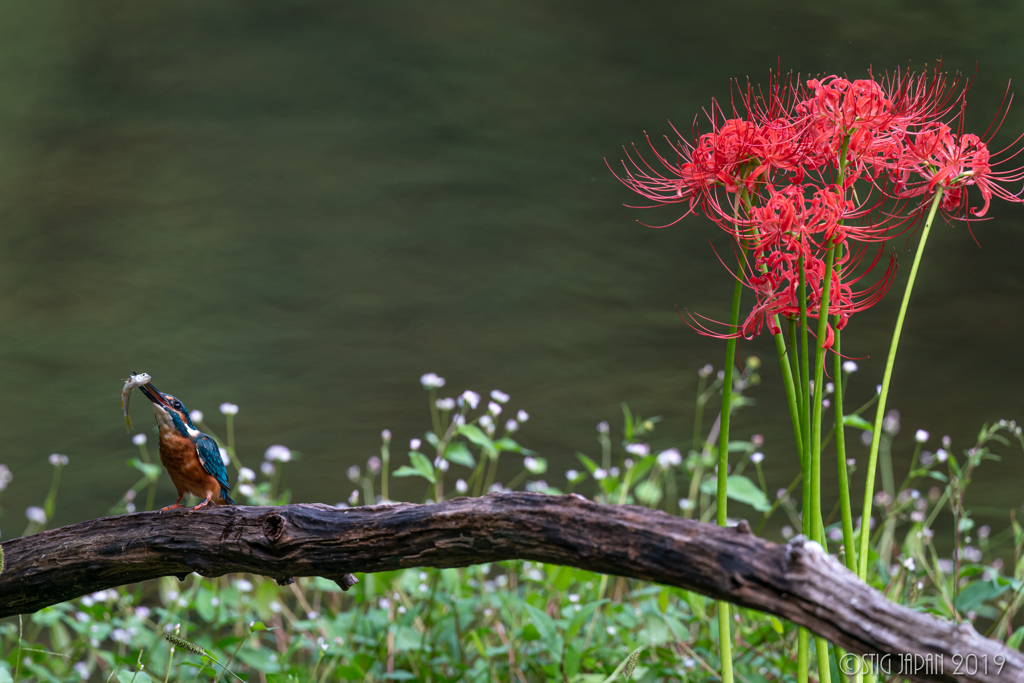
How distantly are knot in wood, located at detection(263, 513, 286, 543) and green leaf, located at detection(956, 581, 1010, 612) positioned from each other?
3.46 ft

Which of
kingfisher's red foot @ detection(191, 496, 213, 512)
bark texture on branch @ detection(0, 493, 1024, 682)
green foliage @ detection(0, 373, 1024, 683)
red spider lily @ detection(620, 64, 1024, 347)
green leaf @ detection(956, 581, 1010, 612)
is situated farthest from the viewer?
green foliage @ detection(0, 373, 1024, 683)

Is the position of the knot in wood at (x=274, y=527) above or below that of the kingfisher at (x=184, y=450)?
below

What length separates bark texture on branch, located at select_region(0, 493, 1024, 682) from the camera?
0.69 metres

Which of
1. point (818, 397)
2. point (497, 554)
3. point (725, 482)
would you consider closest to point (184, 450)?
point (497, 554)

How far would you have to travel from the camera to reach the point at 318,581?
1.76 meters

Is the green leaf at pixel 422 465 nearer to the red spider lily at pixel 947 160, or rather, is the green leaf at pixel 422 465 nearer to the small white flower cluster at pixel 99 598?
the small white flower cluster at pixel 99 598

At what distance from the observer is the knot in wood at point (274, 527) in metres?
0.94

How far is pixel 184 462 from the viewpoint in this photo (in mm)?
1082

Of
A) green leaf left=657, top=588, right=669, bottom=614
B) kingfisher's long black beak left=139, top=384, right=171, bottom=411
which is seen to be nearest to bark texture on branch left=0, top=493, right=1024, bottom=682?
kingfisher's long black beak left=139, top=384, right=171, bottom=411

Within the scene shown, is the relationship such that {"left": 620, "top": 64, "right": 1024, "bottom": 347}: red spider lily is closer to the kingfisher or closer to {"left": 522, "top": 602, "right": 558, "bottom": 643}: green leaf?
{"left": 522, "top": 602, "right": 558, "bottom": 643}: green leaf

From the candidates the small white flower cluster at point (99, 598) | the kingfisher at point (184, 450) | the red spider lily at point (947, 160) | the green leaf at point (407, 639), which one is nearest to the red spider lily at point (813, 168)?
the red spider lily at point (947, 160)

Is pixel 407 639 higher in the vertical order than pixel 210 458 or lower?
lower

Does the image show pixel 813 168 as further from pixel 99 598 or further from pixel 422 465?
pixel 99 598

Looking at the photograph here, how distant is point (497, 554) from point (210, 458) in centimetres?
48
